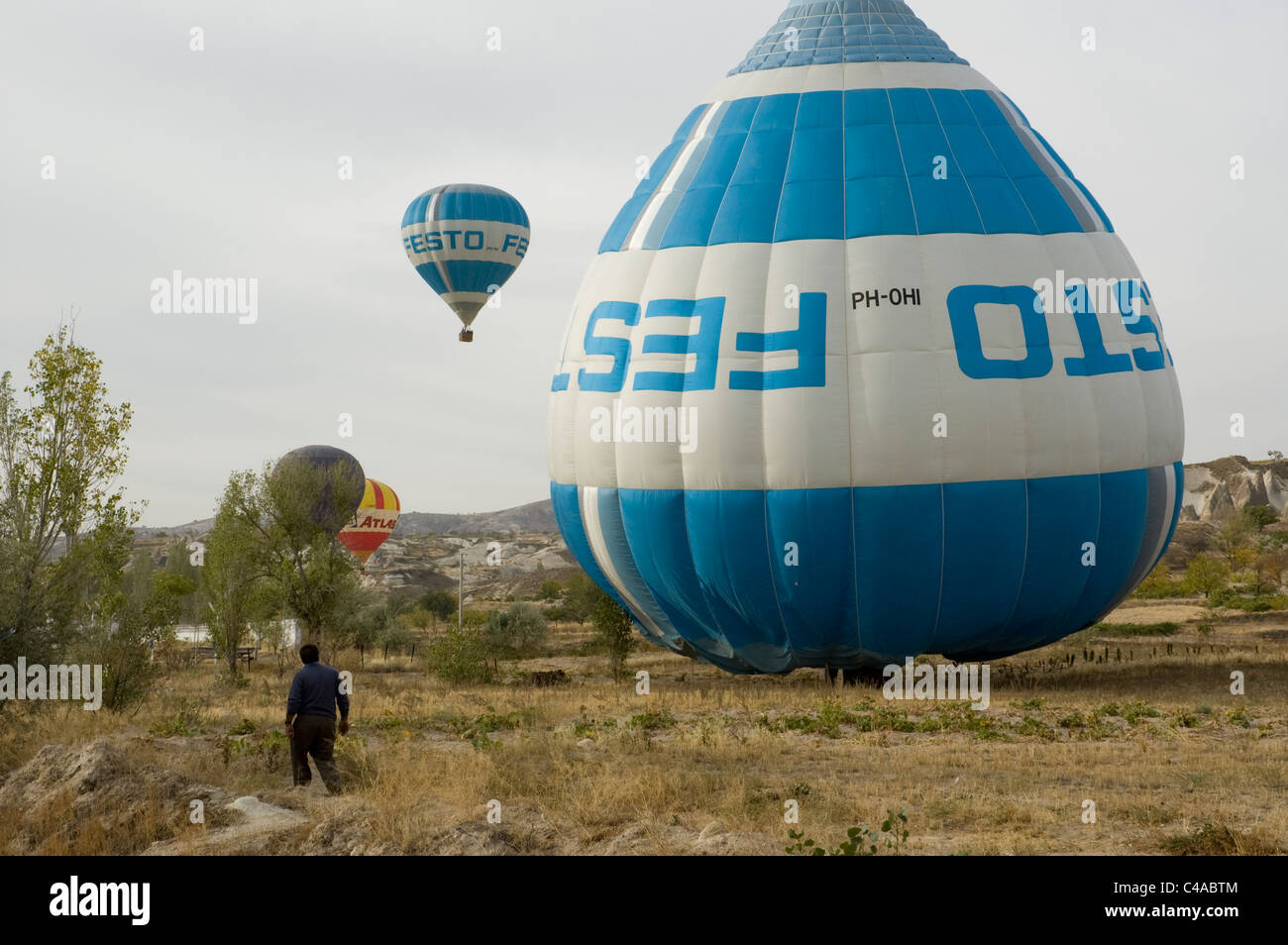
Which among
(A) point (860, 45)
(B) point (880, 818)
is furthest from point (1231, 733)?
(A) point (860, 45)

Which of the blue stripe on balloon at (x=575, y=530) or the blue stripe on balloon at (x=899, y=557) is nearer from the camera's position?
the blue stripe on balloon at (x=899, y=557)

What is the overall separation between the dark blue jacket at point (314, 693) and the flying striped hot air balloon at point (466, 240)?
81.5 ft

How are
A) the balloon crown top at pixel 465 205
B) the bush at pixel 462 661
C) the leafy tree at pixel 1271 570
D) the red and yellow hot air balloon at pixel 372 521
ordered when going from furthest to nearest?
the red and yellow hot air balloon at pixel 372 521, the leafy tree at pixel 1271 570, the balloon crown top at pixel 465 205, the bush at pixel 462 661

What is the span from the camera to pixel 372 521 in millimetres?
58031

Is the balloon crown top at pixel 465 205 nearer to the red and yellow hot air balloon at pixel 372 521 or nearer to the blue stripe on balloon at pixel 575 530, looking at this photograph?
the blue stripe on balloon at pixel 575 530

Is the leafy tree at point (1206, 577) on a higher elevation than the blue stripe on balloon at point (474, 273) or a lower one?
lower

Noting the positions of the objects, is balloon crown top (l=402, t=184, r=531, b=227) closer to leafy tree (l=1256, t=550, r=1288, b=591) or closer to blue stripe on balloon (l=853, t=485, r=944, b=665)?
blue stripe on balloon (l=853, t=485, r=944, b=665)

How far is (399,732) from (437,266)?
21.7 m

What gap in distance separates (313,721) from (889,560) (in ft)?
32.7

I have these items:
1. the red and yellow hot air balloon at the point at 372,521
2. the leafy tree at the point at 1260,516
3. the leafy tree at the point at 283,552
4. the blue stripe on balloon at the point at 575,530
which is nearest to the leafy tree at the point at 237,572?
the leafy tree at the point at 283,552

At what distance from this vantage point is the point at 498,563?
10906cm

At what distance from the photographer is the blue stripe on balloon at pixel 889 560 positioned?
19000mm

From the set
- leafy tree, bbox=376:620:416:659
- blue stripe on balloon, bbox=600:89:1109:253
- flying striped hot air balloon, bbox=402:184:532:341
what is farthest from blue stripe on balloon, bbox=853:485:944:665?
leafy tree, bbox=376:620:416:659

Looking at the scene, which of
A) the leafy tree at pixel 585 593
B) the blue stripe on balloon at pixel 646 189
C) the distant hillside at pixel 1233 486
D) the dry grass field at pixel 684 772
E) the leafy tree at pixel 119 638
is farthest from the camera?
the distant hillside at pixel 1233 486
